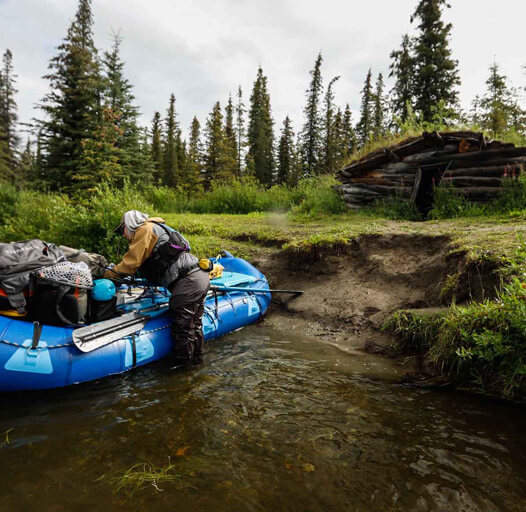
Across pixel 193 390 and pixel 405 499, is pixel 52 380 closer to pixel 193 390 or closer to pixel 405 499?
pixel 193 390

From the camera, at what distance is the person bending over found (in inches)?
157

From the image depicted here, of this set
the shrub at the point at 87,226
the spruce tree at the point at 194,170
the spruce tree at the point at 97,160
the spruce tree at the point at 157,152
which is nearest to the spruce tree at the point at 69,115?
the spruce tree at the point at 97,160

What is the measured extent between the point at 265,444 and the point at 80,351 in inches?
80.9

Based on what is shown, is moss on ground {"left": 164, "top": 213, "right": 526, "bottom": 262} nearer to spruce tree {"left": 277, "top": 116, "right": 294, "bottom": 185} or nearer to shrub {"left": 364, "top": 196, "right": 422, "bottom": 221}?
shrub {"left": 364, "top": 196, "right": 422, "bottom": 221}

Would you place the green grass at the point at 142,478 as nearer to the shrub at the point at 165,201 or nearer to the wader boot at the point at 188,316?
the wader boot at the point at 188,316

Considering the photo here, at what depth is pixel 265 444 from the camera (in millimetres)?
2514

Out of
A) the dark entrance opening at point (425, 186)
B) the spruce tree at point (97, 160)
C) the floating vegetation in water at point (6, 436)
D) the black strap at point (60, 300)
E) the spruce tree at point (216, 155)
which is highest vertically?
the spruce tree at point (216, 155)

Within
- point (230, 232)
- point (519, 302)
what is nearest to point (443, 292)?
point (519, 302)

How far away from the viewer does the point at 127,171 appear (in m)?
17.3

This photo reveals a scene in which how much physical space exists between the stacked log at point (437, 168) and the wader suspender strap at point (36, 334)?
7.57m

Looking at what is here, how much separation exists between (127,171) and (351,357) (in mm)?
16483

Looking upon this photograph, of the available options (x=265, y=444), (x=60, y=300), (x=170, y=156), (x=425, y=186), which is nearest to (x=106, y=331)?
(x=60, y=300)

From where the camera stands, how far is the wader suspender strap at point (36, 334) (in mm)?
3109

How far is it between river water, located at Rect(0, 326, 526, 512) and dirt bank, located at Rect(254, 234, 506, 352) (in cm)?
113
